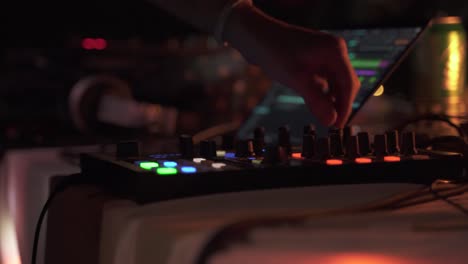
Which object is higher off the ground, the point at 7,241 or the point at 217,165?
the point at 217,165

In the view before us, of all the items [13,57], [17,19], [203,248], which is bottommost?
[203,248]

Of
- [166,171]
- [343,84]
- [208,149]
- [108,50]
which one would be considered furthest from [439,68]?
[108,50]

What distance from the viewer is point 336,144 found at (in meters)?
0.70

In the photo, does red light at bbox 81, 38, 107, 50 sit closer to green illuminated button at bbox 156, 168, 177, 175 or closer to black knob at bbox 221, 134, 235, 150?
black knob at bbox 221, 134, 235, 150

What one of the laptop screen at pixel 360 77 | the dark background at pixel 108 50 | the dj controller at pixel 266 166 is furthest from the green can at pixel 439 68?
the dark background at pixel 108 50

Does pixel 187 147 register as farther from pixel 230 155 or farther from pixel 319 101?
pixel 319 101

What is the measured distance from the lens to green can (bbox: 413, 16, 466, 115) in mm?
1138

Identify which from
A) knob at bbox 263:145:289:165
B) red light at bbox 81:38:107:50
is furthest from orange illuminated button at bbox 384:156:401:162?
red light at bbox 81:38:107:50

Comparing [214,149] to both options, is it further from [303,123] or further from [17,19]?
[17,19]

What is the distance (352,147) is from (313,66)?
0.10 m

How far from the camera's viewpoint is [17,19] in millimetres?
2221

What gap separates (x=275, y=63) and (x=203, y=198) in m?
0.22

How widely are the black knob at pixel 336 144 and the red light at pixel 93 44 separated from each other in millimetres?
1658

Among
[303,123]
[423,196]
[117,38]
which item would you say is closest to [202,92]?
[117,38]
